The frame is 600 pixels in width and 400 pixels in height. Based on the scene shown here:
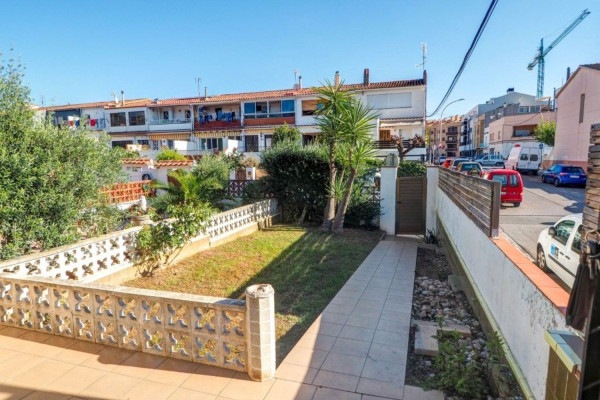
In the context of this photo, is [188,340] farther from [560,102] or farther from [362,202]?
[560,102]

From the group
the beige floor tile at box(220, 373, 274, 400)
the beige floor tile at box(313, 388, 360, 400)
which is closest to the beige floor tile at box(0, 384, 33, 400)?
the beige floor tile at box(220, 373, 274, 400)

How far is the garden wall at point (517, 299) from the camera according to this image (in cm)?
308

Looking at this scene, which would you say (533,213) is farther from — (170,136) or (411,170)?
(170,136)

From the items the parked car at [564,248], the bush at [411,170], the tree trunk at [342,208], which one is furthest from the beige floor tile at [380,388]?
the bush at [411,170]

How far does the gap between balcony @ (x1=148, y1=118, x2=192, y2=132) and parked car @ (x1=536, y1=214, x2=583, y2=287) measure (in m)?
36.4

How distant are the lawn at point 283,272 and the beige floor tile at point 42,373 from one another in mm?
2606

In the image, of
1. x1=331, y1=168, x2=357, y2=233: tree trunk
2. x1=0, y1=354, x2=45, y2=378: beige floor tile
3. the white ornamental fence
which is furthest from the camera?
x1=331, y1=168, x2=357, y2=233: tree trunk

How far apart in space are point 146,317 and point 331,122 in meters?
9.57

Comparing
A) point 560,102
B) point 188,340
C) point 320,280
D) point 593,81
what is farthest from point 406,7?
point 560,102

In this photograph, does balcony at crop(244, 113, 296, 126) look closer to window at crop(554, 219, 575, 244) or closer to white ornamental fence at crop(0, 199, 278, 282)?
white ornamental fence at crop(0, 199, 278, 282)

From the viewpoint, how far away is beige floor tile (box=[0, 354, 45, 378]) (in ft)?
13.4

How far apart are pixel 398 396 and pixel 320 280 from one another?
4.27 m

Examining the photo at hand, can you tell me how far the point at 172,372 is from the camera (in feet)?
13.5

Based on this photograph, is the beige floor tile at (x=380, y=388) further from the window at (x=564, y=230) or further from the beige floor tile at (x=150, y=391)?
the window at (x=564, y=230)
